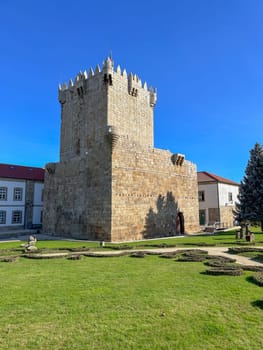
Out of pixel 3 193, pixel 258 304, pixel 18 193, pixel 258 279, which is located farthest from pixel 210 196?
pixel 258 304

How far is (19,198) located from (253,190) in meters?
26.8

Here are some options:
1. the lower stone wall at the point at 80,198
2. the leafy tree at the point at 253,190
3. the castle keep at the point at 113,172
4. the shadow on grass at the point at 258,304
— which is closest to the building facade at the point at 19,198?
the castle keep at the point at 113,172

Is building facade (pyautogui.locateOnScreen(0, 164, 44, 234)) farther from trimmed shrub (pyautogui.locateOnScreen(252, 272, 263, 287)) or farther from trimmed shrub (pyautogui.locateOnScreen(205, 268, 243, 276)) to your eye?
trimmed shrub (pyautogui.locateOnScreen(252, 272, 263, 287))

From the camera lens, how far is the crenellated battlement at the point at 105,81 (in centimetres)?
2678

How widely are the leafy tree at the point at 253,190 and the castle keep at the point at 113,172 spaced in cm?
545

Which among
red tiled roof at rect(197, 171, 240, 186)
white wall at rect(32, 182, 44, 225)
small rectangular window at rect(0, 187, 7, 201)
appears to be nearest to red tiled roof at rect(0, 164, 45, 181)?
white wall at rect(32, 182, 44, 225)

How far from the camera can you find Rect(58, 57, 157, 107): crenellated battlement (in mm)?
26781

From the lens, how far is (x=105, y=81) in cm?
2680

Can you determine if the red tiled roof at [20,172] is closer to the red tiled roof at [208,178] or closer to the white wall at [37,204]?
the white wall at [37,204]

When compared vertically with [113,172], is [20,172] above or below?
above

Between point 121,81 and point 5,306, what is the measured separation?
26.2m

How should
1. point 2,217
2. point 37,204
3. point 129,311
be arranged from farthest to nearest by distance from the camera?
point 37,204 < point 2,217 < point 129,311

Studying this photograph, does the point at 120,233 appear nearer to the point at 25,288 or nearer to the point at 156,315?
the point at 25,288

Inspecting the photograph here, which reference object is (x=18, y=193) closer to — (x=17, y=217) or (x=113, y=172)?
(x=17, y=217)
